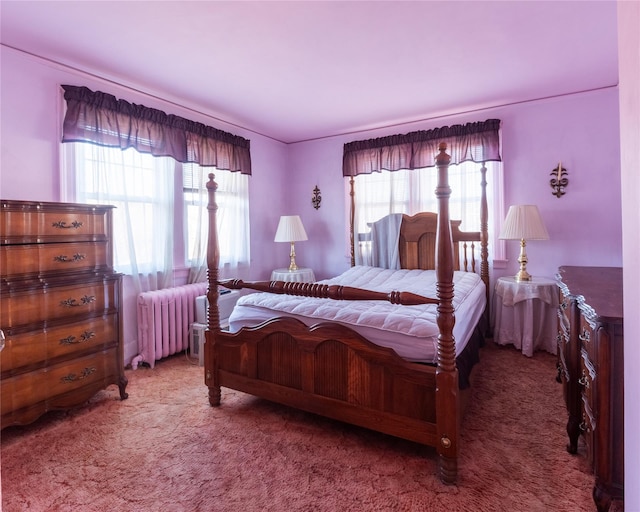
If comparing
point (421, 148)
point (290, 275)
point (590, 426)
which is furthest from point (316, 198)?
point (590, 426)

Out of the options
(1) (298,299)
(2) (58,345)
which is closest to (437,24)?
(1) (298,299)

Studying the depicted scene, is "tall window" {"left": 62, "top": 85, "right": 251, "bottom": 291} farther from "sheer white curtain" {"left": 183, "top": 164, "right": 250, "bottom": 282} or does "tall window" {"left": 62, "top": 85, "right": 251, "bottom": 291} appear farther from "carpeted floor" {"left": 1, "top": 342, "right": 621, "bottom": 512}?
"carpeted floor" {"left": 1, "top": 342, "right": 621, "bottom": 512}

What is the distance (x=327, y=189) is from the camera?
4625 millimetres

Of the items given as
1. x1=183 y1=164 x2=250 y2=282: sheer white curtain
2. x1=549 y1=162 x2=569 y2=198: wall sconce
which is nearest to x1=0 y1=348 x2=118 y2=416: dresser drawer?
x1=183 y1=164 x2=250 y2=282: sheer white curtain

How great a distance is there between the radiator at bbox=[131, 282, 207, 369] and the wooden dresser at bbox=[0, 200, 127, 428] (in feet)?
2.01

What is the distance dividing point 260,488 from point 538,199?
3517mm

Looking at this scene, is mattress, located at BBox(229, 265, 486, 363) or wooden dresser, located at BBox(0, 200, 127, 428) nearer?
mattress, located at BBox(229, 265, 486, 363)

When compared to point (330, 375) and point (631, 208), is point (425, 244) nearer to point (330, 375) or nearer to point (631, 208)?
point (330, 375)

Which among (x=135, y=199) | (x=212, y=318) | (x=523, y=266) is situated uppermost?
(x=135, y=199)

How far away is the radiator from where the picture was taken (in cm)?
302

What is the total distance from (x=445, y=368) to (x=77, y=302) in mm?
2208

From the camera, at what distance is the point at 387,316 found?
1829mm

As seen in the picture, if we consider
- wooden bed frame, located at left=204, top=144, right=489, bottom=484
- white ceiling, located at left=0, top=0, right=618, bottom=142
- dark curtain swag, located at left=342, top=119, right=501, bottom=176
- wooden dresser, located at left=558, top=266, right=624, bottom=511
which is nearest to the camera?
wooden dresser, located at left=558, top=266, right=624, bottom=511

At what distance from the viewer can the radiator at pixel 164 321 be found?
9.90 feet
